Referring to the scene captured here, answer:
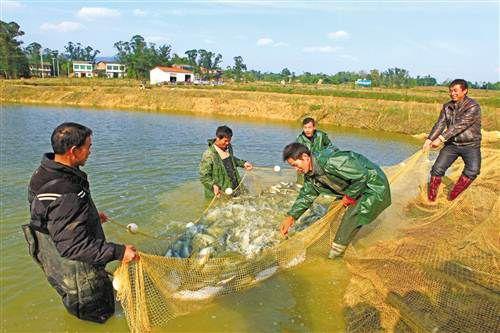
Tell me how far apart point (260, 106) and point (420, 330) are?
89.2 feet

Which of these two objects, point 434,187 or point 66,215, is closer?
point 66,215

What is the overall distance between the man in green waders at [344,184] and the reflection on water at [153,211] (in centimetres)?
67

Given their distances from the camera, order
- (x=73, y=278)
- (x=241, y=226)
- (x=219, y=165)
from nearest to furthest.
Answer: (x=73, y=278), (x=241, y=226), (x=219, y=165)

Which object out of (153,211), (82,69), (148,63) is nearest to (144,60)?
(148,63)

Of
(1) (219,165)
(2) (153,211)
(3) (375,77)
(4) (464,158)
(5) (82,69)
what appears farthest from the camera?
(5) (82,69)

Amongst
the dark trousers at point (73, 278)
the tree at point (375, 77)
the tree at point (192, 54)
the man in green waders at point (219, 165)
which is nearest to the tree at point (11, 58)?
the tree at point (192, 54)

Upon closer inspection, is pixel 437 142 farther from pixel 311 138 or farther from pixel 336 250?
pixel 336 250

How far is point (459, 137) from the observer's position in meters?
6.22

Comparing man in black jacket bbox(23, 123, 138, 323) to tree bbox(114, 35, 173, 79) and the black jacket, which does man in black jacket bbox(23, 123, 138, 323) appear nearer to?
the black jacket

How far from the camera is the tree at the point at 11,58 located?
5825 cm

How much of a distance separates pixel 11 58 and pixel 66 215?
68447 millimetres

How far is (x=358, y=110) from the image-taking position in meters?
25.8

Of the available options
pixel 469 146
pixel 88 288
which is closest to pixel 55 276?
pixel 88 288

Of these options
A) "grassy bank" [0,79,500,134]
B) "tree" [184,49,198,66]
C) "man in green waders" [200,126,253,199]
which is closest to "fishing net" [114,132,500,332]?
"man in green waders" [200,126,253,199]
